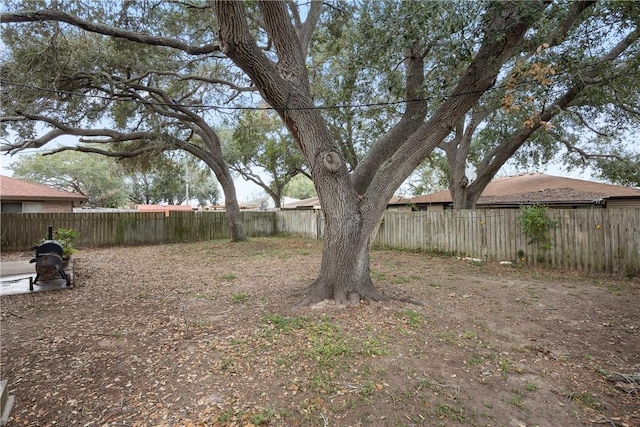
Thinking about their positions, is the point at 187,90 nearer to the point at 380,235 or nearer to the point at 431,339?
the point at 380,235

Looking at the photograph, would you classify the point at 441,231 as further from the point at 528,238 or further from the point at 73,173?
the point at 73,173

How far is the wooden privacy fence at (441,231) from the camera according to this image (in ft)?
22.7

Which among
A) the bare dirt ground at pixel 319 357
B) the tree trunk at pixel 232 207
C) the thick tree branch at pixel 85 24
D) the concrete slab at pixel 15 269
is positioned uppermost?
the thick tree branch at pixel 85 24

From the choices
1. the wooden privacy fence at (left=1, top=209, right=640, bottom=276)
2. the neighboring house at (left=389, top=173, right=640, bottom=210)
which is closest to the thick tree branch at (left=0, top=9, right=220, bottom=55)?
the wooden privacy fence at (left=1, top=209, right=640, bottom=276)

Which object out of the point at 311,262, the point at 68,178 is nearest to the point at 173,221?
the point at 311,262

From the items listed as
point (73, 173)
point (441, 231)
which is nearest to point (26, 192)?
point (73, 173)

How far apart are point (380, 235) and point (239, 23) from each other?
31.6 feet

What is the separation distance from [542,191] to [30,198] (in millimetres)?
22063

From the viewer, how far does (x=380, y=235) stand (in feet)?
39.9

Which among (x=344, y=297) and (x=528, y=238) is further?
(x=528, y=238)

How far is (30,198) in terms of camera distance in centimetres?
1371

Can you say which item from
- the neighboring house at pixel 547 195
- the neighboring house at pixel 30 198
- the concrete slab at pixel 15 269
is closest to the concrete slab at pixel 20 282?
the concrete slab at pixel 15 269

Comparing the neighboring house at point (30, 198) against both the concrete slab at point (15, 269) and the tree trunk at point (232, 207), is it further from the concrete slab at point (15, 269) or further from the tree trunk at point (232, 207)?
the tree trunk at point (232, 207)

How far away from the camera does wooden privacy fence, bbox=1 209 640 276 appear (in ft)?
22.7
